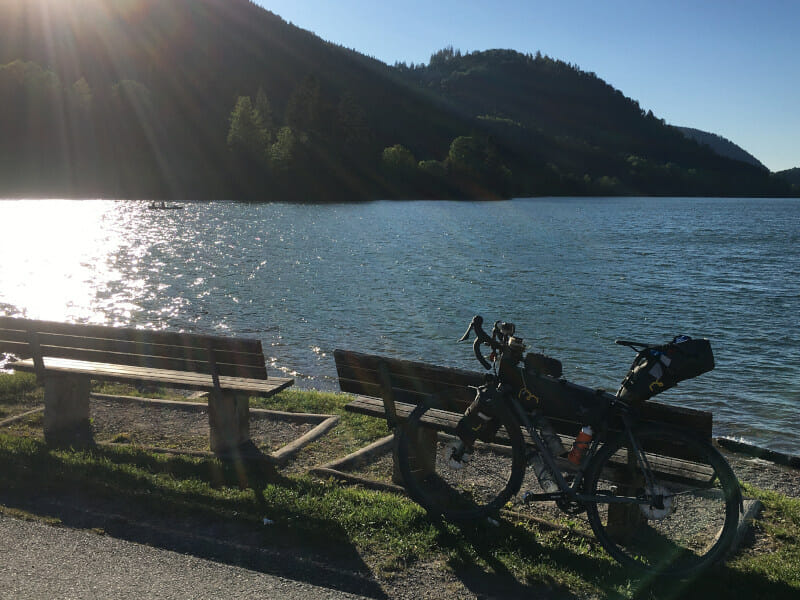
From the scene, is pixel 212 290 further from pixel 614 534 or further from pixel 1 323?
pixel 614 534

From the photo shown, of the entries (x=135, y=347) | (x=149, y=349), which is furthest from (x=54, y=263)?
(x=149, y=349)

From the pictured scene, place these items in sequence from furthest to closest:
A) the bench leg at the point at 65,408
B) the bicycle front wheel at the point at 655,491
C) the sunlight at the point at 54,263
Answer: the sunlight at the point at 54,263
the bench leg at the point at 65,408
the bicycle front wheel at the point at 655,491

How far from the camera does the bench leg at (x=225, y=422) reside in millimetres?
7293

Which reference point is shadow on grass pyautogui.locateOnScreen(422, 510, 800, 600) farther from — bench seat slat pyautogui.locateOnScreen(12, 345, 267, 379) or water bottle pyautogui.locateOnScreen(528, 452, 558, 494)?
bench seat slat pyautogui.locateOnScreen(12, 345, 267, 379)

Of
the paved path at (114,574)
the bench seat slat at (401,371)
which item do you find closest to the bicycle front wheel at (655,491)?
the bench seat slat at (401,371)

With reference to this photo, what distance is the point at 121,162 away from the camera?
115 m

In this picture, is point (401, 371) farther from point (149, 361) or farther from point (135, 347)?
point (135, 347)

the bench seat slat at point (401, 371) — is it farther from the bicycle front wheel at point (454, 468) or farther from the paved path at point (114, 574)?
the paved path at point (114, 574)

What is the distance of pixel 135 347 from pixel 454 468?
11.8 ft

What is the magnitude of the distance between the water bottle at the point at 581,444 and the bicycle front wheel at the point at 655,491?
11 centimetres

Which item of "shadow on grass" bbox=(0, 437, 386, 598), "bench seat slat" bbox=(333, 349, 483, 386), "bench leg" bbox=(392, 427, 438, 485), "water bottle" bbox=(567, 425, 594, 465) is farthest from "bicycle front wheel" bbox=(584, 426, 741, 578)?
"shadow on grass" bbox=(0, 437, 386, 598)

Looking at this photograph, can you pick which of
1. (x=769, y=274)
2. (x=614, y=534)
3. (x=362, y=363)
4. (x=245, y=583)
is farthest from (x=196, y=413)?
(x=769, y=274)

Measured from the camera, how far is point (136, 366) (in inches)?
295

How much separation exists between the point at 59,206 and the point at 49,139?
93.7 ft
